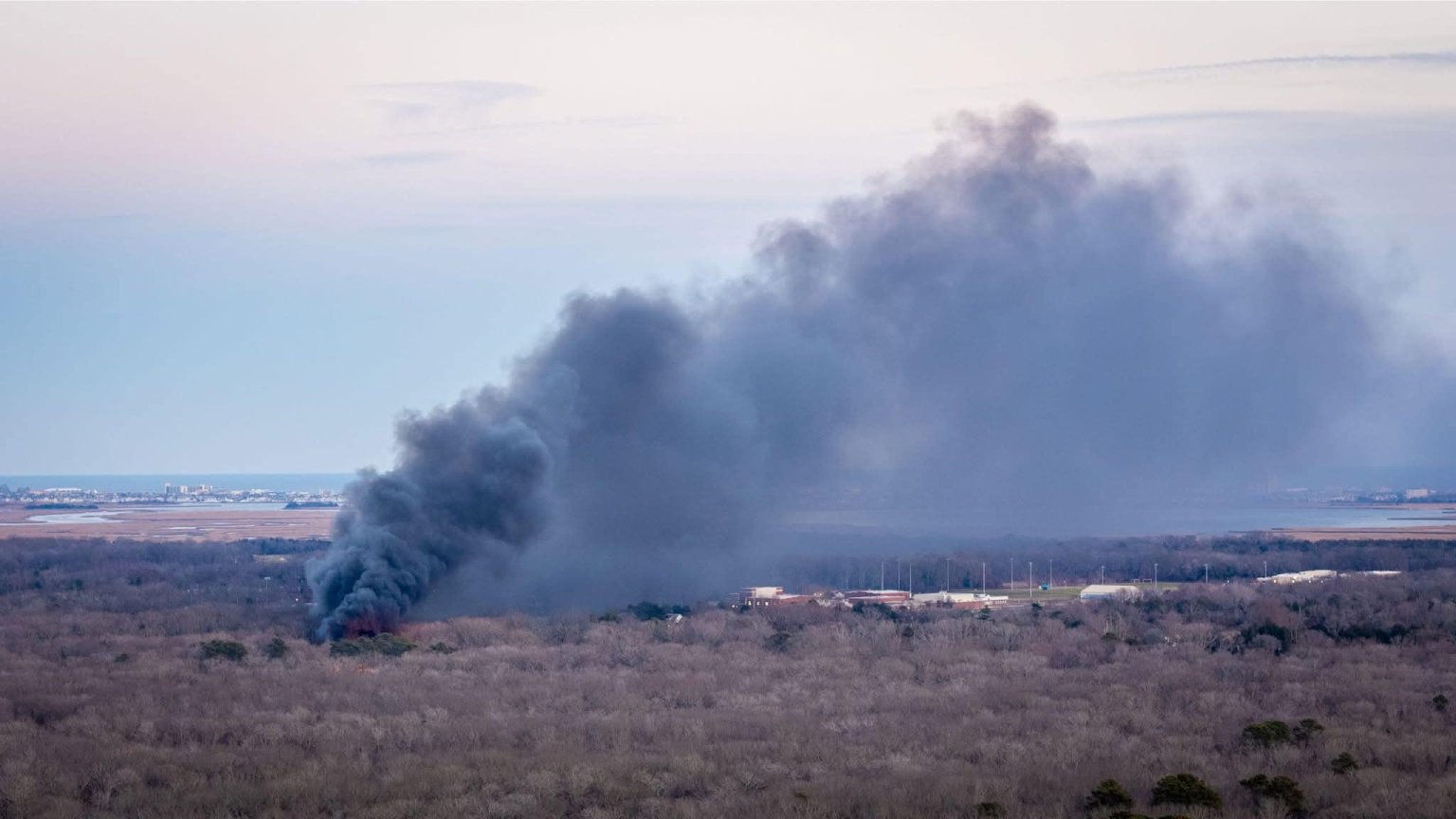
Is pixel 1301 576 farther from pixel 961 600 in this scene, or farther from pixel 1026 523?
pixel 1026 523

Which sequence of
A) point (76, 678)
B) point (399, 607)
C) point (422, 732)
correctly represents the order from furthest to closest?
point (399, 607), point (76, 678), point (422, 732)

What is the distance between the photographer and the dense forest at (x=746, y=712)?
31016 millimetres

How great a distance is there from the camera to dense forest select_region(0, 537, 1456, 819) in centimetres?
3102

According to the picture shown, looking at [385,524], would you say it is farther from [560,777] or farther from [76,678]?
[560,777]

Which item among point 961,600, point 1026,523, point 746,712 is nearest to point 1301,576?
point 961,600

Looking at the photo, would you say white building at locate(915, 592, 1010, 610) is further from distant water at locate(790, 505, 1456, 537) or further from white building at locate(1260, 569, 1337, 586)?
distant water at locate(790, 505, 1456, 537)

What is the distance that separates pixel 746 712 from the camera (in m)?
42.0

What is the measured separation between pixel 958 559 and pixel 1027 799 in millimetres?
70702

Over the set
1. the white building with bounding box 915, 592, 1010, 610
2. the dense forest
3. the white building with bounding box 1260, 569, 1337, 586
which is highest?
the white building with bounding box 1260, 569, 1337, 586

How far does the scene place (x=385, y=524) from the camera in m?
67.9

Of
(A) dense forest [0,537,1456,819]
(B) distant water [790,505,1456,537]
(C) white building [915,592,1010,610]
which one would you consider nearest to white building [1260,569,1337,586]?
(A) dense forest [0,537,1456,819]

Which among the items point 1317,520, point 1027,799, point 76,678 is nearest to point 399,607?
point 76,678

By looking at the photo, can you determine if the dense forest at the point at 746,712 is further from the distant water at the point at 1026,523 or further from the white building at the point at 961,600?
the distant water at the point at 1026,523

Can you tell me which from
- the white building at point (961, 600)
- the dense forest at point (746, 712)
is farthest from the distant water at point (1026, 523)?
the dense forest at point (746, 712)
